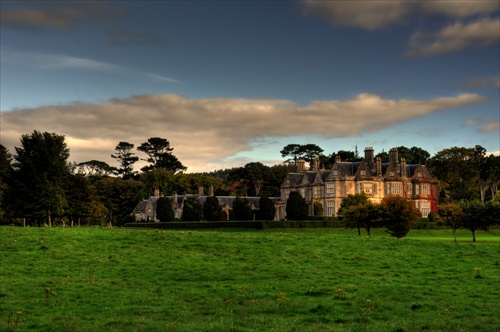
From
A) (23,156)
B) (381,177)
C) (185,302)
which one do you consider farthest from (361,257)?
(381,177)

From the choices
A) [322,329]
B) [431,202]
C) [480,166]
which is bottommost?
[322,329]

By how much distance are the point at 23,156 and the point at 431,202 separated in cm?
8004

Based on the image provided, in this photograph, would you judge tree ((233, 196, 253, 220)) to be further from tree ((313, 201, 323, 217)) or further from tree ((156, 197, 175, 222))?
tree ((313, 201, 323, 217))

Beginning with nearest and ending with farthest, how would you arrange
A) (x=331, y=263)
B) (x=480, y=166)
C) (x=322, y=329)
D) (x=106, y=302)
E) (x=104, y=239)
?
1. (x=322, y=329)
2. (x=106, y=302)
3. (x=331, y=263)
4. (x=104, y=239)
5. (x=480, y=166)

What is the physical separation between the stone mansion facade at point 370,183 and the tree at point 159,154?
174ft

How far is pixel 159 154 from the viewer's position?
536 feet

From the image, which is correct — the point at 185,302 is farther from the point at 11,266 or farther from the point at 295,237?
the point at 295,237

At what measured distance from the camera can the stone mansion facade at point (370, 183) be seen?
111812mm

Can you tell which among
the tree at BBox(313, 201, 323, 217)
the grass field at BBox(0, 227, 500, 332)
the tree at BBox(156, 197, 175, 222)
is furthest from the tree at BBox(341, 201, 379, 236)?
the tree at BBox(156, 197, 175, 222)

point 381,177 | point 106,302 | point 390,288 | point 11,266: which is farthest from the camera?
point 381,177

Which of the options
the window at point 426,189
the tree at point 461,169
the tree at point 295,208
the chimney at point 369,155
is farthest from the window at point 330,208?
the tree at point 461,169

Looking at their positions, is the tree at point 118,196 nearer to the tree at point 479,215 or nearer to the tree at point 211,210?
the tree at point 211,210

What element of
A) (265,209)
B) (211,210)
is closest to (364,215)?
(265,209)

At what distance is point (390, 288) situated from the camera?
24000 mm
